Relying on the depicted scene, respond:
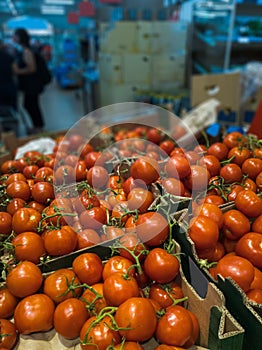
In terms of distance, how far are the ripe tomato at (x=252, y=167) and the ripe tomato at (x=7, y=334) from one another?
1151mm

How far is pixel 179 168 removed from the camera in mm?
1290

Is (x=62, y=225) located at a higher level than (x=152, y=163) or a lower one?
lower

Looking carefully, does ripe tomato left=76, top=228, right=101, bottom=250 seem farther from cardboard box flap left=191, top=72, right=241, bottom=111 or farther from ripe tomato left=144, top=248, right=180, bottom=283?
cardboard box flap left=191, top=72, right=241, bottom=111

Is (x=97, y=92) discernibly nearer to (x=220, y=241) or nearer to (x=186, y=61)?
(x=186, y=61)

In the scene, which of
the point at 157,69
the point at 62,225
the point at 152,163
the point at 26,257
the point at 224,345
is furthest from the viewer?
the point at 157,69

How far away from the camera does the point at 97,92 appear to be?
21.6 feet

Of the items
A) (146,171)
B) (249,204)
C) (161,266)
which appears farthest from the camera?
(146,171)

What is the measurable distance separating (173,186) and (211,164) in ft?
0.99

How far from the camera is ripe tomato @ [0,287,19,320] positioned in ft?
3.15

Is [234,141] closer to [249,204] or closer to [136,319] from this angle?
[249,204]

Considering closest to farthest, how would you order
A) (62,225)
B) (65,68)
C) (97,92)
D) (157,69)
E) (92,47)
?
(62,225) < (157,69) < (97,92) < (92,47) < (65,68)

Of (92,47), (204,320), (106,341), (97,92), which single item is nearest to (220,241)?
(204,320)

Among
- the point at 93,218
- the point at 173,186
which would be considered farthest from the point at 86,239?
the point at 173,186

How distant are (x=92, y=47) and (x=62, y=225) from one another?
7149 mm
